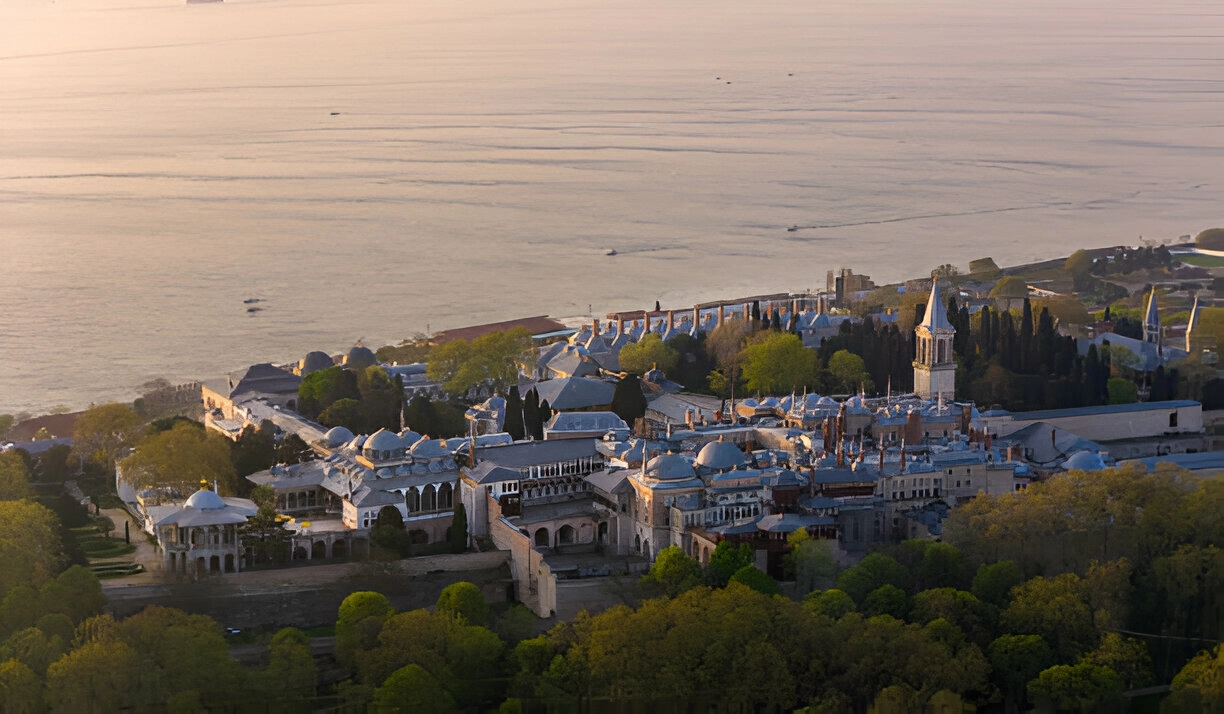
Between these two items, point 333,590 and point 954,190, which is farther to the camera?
point 954,190

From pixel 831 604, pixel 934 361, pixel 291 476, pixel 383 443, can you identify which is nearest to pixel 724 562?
pixel 831 604

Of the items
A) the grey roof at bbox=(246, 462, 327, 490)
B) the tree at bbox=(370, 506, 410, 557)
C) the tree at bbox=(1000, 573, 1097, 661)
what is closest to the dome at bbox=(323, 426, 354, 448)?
the grey roof at bbox=(246, 462, 327, 490)

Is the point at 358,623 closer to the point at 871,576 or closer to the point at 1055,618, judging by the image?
the point at 871,576

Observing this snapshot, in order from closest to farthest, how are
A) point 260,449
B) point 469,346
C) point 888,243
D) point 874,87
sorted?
point 260,449 → point 469,346 → point 888,243 → point 874,87

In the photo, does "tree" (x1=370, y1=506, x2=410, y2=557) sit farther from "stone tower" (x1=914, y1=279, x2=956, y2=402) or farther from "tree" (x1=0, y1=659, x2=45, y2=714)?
"stone tower" (x1=914, y1=279, x2=956, y2=402)

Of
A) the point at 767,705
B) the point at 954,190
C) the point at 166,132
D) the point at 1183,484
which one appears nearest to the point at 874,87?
the point at 954,190

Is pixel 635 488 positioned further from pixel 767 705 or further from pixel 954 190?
pixel 954 190
